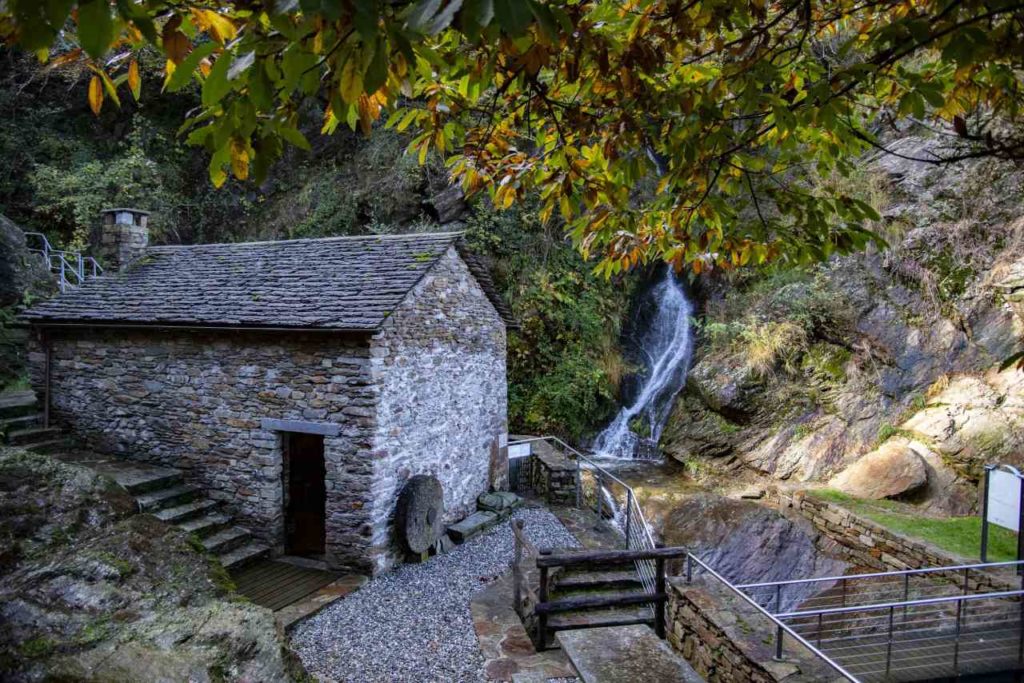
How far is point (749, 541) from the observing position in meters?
8.95

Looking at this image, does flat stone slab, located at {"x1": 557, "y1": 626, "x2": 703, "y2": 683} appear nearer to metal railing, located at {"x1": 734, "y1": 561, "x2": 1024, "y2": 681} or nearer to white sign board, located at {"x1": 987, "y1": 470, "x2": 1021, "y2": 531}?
metal railing, located at {"x1": 734, "y1": 561, "x2": 1024, "y2": 681}

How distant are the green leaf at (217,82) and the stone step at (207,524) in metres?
7.63

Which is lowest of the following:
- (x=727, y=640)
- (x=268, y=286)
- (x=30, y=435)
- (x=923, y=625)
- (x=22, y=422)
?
(x=923, y=625)

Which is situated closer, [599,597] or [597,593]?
[599,597]

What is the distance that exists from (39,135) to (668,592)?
20.8 meters

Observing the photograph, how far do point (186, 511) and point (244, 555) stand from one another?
1032mm

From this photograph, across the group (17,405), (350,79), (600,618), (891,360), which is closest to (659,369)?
(891,360)

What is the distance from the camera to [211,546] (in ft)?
25.2

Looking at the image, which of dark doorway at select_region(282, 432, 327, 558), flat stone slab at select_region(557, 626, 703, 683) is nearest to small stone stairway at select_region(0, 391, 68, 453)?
dark doorway at select_region(282, 432, 327, 558)

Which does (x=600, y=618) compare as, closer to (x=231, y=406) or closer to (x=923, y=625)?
(x=923, y=625)

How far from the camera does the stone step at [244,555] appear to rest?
301 inches

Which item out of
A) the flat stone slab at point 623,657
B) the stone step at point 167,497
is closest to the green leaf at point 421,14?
the flat stone slab at point 623,657

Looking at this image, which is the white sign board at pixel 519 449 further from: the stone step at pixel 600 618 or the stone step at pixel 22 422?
the stone step at pixel 22 422

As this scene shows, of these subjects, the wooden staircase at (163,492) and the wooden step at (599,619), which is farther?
the wooden staircase at (163,492)
